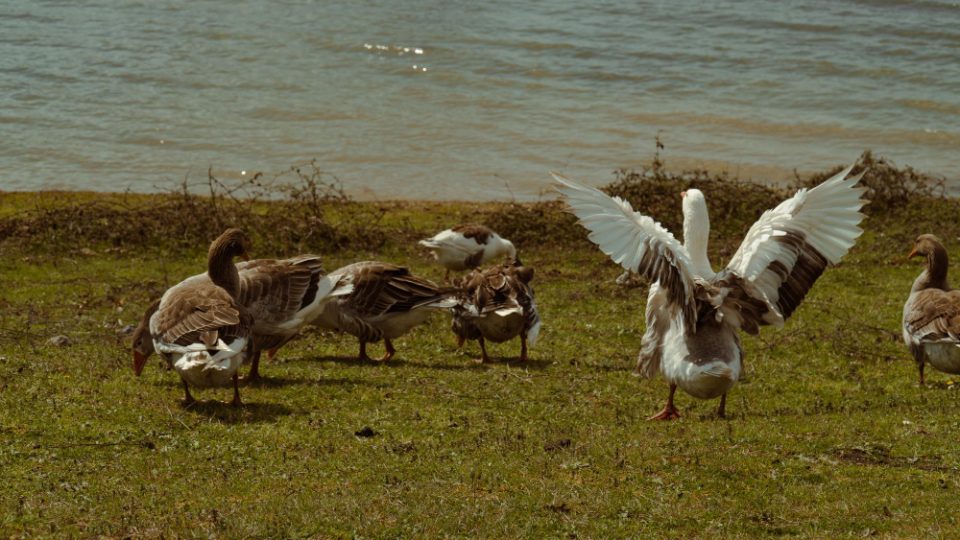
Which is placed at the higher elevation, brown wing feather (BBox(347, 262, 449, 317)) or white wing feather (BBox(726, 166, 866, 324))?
white wing feather (BBox(726, 166, 866, 324))

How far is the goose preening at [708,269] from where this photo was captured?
10344mm

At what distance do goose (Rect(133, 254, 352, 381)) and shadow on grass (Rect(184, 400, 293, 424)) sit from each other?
990mm

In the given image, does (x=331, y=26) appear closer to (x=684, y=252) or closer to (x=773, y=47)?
(x=773, y=47)

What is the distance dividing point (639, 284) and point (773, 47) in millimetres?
26464

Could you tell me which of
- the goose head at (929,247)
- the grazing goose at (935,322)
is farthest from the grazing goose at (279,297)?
the goose head at (929,247)

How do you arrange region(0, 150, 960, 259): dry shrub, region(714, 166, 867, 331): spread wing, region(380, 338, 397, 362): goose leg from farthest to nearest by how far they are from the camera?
region(0, 150, 960, 259): dry shrub < region(380, 338, 397, 362): goose leg < region(714, 166, 867, 331): spread wing

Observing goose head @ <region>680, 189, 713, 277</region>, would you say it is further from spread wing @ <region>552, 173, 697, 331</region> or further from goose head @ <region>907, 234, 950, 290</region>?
goose head @ <region>907, 234, 950, 290</region>

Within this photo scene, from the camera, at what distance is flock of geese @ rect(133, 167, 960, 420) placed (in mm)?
10461

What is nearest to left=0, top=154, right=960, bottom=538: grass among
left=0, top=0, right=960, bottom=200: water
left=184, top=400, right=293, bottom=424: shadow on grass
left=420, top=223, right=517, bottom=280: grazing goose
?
left=184, top=400, right=293, bottom=424: shadow on grass

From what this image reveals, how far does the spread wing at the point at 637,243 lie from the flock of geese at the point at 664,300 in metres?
0.01

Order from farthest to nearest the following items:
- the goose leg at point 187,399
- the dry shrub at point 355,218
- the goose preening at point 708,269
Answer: the dry shrub at point 355,218
the goose leg at point 187,399
the goose preening at point 708,269

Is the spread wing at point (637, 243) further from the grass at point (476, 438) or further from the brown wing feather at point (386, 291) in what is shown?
the brown wing feather at point (386, 291)

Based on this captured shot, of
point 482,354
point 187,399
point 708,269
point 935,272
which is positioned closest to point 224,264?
point 187,399

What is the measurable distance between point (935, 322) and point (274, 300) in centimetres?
724
